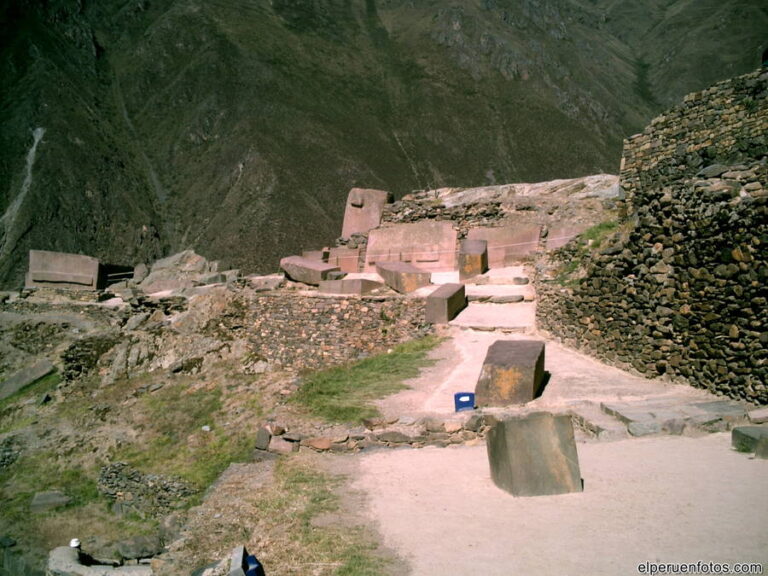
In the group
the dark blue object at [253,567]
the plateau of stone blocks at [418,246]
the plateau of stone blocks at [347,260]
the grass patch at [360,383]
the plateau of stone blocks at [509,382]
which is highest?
the plateau of stone blocks at [418,246]

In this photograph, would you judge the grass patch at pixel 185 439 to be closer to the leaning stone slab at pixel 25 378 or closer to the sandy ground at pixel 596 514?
the sandy ground at pixel 596 514

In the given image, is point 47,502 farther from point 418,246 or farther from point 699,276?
point 418,246

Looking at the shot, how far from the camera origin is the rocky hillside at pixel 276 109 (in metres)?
36.9

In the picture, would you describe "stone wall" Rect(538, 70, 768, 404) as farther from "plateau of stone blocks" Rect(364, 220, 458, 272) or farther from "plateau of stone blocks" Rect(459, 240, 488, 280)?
"plateau of stone blocks" Rect(364, 220, 458, 272)

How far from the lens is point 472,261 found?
47.7 ft

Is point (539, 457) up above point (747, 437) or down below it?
below

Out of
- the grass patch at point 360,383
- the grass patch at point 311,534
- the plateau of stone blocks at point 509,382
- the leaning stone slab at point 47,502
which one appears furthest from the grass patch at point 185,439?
the plateau of stone blocks at point 509,382

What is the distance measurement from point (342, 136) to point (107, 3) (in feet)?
117

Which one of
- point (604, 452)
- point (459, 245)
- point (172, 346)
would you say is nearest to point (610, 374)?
point (604, 452)

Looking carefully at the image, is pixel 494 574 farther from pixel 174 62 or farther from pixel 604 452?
pixel 174 62

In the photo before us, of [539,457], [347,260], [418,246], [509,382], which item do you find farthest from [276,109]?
[539,457]

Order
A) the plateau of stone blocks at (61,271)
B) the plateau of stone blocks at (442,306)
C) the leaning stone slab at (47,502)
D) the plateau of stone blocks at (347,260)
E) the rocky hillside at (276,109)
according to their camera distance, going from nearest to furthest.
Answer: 1. the leaning stone slab at (47,502)
2. the plateau of stone blocks at (442,306)
3. the plateau of stone blocks at (347,260)
4. the plateau of stone blocks at (61,271)
5. the rocky hillside at (276,109)

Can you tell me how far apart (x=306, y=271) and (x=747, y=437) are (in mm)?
10931

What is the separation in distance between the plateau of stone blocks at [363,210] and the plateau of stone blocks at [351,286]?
537 centimetres
